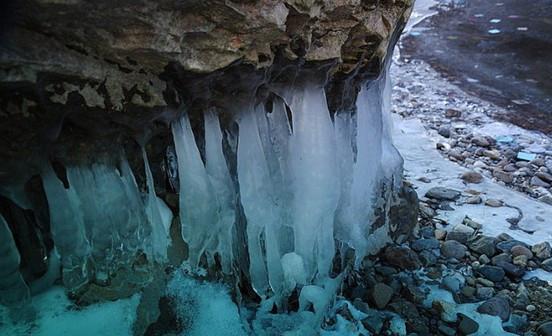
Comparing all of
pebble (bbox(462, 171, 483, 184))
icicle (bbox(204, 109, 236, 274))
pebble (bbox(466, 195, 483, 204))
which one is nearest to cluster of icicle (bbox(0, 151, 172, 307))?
icicle (bbox(204, 109, 236, 274))

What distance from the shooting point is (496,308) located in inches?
88.0

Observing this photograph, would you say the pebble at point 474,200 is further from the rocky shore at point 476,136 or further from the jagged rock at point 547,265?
the jagged rock at point 547,265

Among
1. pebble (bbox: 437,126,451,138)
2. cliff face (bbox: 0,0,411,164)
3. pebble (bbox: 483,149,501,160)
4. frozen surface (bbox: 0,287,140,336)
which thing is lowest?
pebble (bbox: 483,149,501,160)

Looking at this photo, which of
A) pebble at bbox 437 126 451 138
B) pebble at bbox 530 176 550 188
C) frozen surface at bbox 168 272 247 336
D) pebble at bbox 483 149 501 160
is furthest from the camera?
pebble at bbox 437 126 451 138

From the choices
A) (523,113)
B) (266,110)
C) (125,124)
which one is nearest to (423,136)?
(523,113)

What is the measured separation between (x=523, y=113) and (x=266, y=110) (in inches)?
146

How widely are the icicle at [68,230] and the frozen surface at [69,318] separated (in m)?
0.09

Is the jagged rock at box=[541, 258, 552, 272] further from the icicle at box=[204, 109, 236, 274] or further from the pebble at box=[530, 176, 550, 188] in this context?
the icicle at box=[204, 109, 236, 274]

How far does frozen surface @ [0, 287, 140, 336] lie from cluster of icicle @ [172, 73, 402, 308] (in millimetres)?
356

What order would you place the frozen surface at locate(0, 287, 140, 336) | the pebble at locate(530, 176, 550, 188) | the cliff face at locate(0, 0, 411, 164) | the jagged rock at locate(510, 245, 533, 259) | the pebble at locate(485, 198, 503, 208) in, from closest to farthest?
the cliff face at locate(0, 0, 411, 164)
the frozen surface at locate(0, 287, 140, 336)
the jagged rock at locate(510, 245, 533, 259)
the pebble at locate(485, 198, 503, 208)
the pebble at locate(530, 176, 550, 188)

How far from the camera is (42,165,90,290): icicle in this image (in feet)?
5.46

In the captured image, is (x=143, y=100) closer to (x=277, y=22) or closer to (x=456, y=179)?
(x=277, y=22)

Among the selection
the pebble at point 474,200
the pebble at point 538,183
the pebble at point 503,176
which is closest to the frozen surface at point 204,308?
the pebble at point 474,200

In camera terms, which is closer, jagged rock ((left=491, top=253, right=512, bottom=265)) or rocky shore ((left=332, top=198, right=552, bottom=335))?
rocky shore ((left=332, top=198, right=552, bottom=335))
